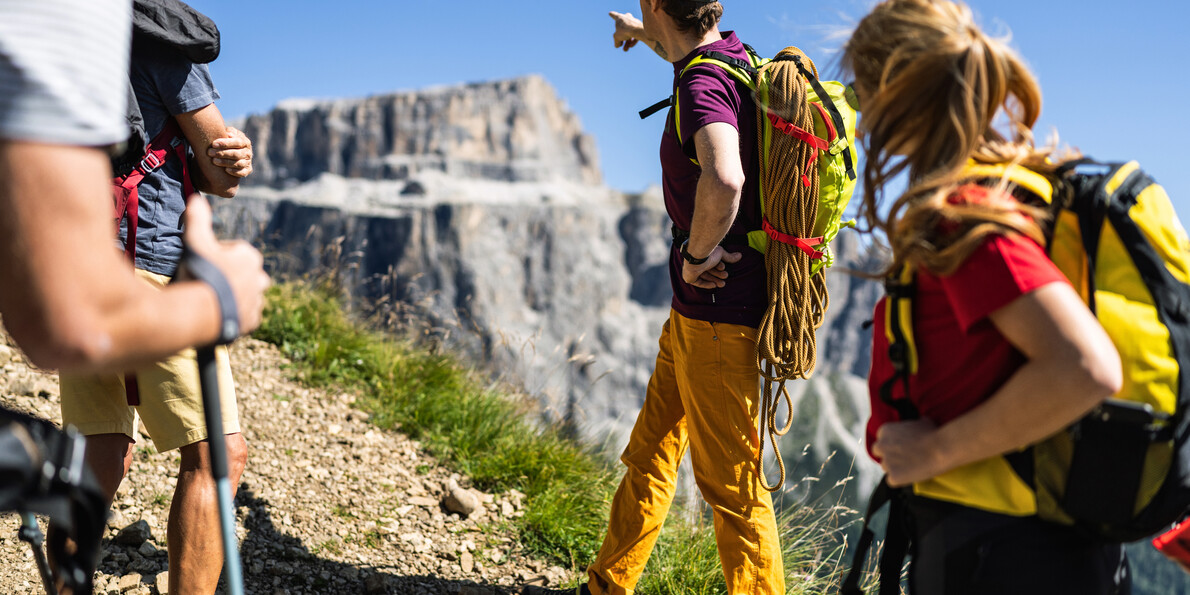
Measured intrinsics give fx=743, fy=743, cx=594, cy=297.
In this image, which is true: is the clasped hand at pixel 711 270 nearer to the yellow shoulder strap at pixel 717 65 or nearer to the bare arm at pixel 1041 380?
the yellow shoulder strap at pixel 717 65

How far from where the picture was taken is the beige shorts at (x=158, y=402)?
7.70ft

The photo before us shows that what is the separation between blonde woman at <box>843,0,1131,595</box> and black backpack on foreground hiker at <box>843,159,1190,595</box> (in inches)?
2.5

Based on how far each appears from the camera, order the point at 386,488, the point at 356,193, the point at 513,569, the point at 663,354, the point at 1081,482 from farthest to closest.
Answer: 1. the point at 356,193
2. the point at 386,488
3. the point at 513,569
4. the point at 663,354
5. the point at 1081,482

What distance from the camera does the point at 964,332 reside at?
4.58ft

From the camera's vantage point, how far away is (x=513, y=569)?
3832mm

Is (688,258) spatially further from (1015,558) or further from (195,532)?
(195,532)

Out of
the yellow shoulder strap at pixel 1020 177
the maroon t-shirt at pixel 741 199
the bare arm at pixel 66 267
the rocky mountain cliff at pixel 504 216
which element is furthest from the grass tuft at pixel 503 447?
the rocky mountain cliff at pixel 504 216

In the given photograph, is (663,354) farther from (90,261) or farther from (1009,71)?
(90,261)

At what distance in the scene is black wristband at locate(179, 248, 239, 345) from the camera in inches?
48.8

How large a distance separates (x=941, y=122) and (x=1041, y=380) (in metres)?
0.53

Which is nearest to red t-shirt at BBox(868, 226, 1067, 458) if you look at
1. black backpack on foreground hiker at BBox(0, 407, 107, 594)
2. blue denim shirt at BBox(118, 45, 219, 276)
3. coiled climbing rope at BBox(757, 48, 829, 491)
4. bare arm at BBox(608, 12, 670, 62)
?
coiled climbing rope at BBox(757, 48, 829, 491)

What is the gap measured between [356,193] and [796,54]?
355 ft

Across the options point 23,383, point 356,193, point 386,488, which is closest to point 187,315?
point 386,488

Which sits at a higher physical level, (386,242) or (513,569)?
(513,569)
